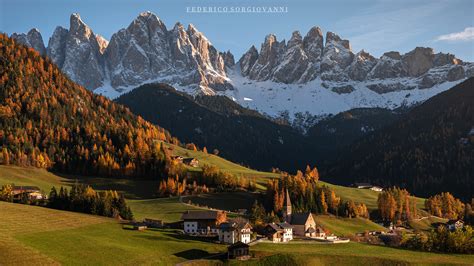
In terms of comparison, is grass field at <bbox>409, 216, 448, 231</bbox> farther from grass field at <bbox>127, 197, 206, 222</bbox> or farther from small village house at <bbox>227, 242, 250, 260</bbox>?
small village house at <bbox>227, 242, 250, 260</bbox>

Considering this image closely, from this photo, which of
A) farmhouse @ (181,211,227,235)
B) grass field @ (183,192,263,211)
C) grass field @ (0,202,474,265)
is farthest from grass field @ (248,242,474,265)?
grass field @ (183,192,263,211)

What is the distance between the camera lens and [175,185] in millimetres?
196500

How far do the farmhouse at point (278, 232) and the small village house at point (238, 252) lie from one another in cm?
2025

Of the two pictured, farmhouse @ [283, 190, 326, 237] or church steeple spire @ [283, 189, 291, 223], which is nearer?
farmhouse @ [283, 190, 326, 237]

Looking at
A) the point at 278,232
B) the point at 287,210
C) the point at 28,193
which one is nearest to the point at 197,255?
the point at 278,232

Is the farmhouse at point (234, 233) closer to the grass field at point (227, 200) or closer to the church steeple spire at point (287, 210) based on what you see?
the church steeple spire at point (287, 210)

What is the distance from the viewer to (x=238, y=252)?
10500 cm

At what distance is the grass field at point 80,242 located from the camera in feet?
307

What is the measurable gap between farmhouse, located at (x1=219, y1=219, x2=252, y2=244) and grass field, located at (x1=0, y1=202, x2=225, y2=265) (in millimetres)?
4550

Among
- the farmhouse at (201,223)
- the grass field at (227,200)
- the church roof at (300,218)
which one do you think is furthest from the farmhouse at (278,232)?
the grass field at (227,200)

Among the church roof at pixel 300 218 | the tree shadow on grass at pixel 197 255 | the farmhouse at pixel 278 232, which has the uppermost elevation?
the church roof at pixel 300 218

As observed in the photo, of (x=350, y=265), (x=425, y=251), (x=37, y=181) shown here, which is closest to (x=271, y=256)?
(x=350, y=265)

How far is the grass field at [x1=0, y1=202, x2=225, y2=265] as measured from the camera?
307ft

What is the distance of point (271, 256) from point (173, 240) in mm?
20882
